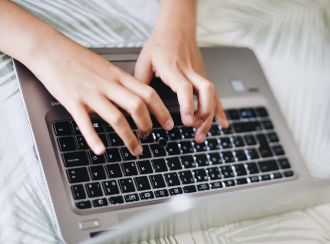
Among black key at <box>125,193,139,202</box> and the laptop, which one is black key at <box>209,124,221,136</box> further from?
black key at <box>125,193,139,202</box>

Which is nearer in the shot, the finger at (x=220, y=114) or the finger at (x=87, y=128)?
the finger at (x=87, y=128)

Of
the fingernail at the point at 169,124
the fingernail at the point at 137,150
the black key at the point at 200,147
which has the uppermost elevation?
the fingernail at the point at 169,124

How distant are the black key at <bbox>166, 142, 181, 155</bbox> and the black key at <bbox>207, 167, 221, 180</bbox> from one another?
46 mm

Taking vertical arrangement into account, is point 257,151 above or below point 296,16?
below

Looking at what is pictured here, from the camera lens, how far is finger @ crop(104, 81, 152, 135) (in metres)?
0.62

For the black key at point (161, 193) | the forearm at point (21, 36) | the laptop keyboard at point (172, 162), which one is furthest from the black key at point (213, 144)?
the forearm at point (21, 36)

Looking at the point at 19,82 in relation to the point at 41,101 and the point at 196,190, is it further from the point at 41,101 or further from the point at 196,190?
the point at 196,190

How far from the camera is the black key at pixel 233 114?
2.53ft

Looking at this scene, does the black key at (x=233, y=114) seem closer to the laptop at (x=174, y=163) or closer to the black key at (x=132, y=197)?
the laptop at (x=174, y=163)

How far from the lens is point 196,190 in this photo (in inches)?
26.3

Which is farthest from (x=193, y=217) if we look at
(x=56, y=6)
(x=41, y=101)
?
(x=56, y=6)

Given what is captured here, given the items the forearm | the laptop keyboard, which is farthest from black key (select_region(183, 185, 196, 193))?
the forearm

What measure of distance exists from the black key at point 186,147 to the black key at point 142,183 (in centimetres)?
8

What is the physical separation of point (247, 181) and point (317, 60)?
0.30m
